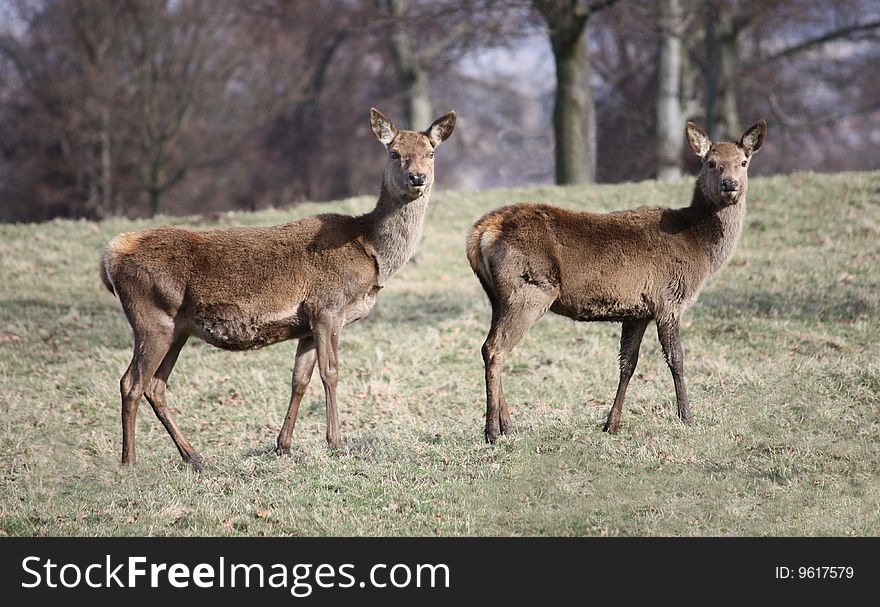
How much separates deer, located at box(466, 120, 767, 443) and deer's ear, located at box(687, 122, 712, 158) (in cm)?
4

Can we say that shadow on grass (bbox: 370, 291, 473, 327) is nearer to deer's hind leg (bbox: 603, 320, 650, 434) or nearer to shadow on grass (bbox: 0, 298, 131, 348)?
shadow on grass (bbox: 0, 298, 131, 348)

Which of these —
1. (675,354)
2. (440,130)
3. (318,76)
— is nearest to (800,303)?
(675,354)

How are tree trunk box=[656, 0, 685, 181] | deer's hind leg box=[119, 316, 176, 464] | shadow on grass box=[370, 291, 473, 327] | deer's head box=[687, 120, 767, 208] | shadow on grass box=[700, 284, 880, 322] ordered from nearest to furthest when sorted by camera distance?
1. deer's hind leg box=[119, 316, 176, 464]
2. deer's head box=[687, 120, 767, 208]
3. shadow on grass box=[700, 284, 880, 322]
4. shadow on grass box=[370, 291, 473, 327]
5. tree trunk box=[656, 0, 685, 181]

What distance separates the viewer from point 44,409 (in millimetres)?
10938

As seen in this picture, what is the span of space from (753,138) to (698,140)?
18.7 inches

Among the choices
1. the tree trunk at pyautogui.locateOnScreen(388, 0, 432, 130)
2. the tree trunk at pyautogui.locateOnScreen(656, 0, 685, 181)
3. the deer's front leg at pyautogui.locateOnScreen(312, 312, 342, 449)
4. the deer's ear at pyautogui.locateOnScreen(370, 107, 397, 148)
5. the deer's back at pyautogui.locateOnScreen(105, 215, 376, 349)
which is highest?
the tree trunk at pyautogui.locateOnScreen(388, 0, 432, 130)

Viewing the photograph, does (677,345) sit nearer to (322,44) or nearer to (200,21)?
(200,21)

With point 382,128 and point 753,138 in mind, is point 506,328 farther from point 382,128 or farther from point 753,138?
point 753,138

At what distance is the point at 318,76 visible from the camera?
36.5 meters

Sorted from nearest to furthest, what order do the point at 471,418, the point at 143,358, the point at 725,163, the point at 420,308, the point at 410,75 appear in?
the point at 143,358
the point at 725,163
the point at 471,418
the point at 420,308
the point at 410,75

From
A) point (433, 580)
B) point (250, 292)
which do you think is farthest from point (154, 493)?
point (433, 580)

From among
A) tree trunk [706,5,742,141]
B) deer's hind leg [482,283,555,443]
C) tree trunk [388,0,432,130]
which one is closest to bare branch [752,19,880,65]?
tree trunk [706,5,742,141]

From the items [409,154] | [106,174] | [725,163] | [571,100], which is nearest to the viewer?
[409,154]

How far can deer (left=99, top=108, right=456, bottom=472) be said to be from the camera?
28.0 ft
